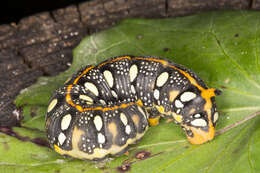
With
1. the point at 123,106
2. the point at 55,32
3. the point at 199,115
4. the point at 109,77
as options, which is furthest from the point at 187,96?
the point at 55,32

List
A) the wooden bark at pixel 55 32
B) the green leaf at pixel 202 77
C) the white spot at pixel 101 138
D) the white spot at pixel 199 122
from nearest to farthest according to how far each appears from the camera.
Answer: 1. the green leaf at pixel 202 77
2. the white spot at pixel 101 138
3. the white spot at pixel 199 122
4. the wooden bark at pixel 55 32

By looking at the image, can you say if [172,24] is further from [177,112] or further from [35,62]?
[35,62]

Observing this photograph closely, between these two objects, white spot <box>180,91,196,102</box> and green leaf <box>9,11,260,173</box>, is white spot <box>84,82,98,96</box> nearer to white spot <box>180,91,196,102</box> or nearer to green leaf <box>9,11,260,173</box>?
green leaf <box>9,11,260,173</box>

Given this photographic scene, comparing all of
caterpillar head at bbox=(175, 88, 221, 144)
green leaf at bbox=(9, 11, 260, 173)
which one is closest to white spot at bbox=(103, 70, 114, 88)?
green leaf at bbox=(9, 11, 260, 173)

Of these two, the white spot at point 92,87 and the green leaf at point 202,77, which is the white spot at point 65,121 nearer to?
the green leaf at point 202,77

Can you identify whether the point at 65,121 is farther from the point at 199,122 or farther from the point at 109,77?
the point at 199,122

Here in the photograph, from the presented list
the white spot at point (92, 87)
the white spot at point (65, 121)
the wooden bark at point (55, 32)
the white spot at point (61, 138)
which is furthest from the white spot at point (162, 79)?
the wooden bark at point (55, 32)
